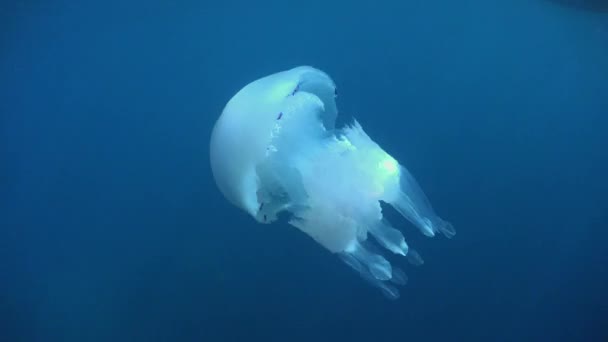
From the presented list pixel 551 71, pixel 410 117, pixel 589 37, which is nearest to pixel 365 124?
pixel 410 117

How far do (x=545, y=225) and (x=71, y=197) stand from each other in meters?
4.18

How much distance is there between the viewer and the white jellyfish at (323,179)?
3268 mm

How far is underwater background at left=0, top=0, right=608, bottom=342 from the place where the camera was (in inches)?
182

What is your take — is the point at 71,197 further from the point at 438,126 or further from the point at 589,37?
the point at 589,37

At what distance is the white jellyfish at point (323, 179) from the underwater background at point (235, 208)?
4.44 ft

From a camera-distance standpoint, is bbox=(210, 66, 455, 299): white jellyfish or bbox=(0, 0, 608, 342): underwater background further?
bbox=(0, 0, 608, 342): underwater background

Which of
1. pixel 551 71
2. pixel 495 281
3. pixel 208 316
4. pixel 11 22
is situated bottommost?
pixel 208 316

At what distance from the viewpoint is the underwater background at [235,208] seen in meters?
4.61

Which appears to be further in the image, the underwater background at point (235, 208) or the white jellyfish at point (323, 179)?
the underwater background at point (235, 208)

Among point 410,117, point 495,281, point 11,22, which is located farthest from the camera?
point 495,281

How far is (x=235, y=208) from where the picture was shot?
4.71m

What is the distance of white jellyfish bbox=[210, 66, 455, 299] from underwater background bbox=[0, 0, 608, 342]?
1353 mm

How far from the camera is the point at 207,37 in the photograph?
4.61 meters

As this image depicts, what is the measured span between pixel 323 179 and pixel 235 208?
156cm
